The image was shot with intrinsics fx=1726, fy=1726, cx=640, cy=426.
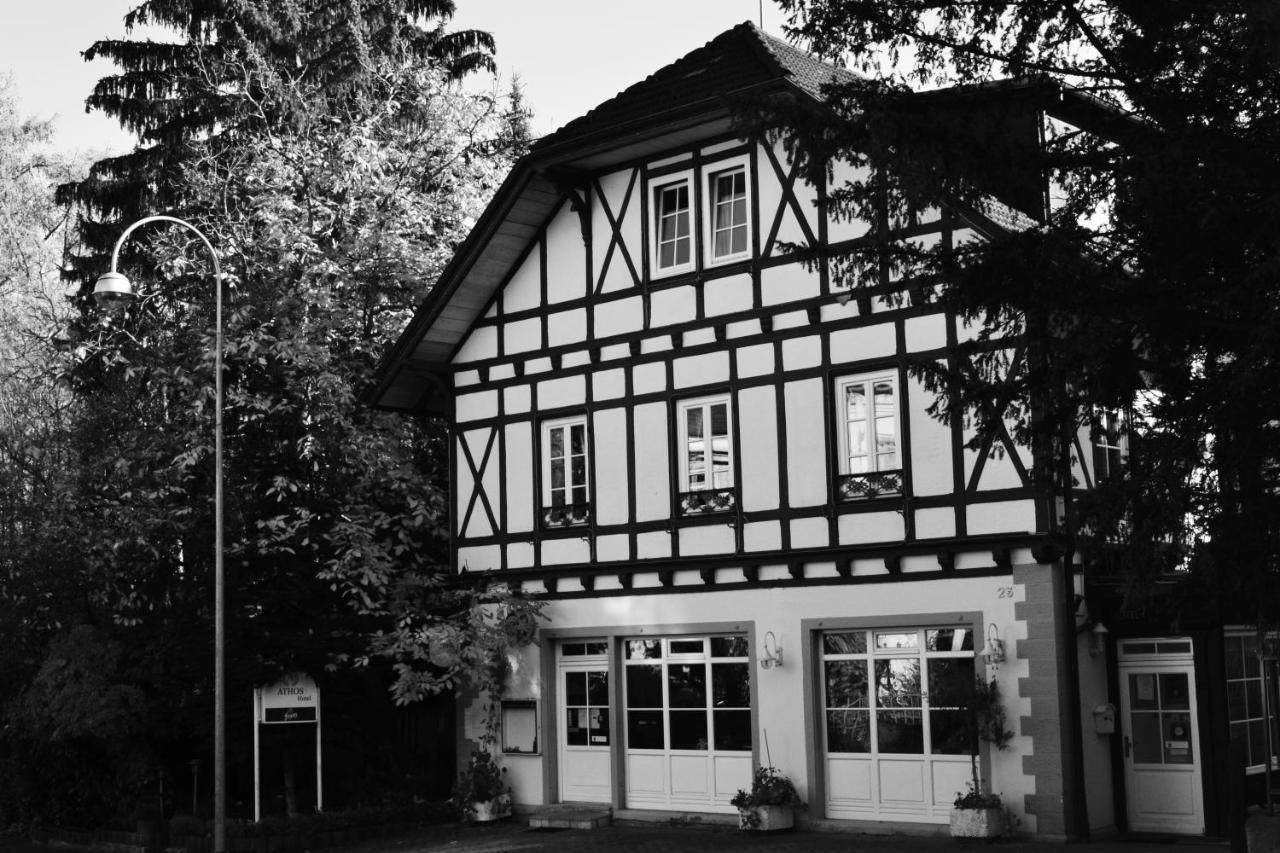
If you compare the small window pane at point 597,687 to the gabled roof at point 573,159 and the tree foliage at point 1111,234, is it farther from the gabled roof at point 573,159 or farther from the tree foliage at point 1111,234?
the tree foliage at point 1111,234

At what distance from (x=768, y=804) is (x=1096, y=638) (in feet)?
13.6

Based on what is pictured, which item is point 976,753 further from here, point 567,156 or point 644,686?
point 567,156

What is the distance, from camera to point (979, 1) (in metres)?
12.9

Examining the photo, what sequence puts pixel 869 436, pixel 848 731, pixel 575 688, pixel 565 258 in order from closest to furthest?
pixel 869 436 < pixel 848 731 < pixel 575 688 < pixel 565 258

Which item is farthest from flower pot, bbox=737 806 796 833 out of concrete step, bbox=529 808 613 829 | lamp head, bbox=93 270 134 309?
lamp head, bbox=93 270 134 309

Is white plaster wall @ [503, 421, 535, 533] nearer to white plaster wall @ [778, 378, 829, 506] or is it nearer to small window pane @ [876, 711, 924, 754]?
white plaster wall @ [778, 378, 829, 506]

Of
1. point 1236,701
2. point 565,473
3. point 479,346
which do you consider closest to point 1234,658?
point 1236,701

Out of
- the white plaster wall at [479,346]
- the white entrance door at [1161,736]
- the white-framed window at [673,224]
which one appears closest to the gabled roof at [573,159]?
the white plaster wall at [479,346]

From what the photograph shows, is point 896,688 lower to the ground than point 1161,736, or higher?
higher

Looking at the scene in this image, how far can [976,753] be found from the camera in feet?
59.9

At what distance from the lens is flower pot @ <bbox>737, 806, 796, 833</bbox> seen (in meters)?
19.7

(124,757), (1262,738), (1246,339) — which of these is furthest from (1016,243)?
(124,757)

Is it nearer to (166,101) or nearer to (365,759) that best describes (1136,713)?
(365,759)

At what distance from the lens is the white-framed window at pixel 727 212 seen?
833 inches
